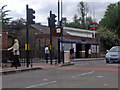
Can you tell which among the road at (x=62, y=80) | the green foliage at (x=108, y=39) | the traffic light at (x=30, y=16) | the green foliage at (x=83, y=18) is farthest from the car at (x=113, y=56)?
the green foliage at (x=83, y=18)

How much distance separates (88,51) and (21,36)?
38.9 ft

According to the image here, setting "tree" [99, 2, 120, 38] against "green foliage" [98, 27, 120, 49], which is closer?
"tree" [99, 2, 120, 38]

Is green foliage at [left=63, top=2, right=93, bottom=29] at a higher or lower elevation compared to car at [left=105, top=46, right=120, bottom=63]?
higher

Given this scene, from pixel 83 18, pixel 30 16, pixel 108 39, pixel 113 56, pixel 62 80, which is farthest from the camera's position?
pixel 83 18

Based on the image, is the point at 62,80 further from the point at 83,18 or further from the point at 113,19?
the point at 83,18

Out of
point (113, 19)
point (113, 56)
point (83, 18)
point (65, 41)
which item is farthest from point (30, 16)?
point (83, 18)

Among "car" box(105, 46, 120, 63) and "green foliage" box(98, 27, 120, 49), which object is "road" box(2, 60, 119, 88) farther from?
"green foliage" box(98, 27, 120, 49)

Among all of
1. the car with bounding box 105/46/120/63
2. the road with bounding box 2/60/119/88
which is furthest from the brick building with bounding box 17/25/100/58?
the road with bounding box 2/60/119/88

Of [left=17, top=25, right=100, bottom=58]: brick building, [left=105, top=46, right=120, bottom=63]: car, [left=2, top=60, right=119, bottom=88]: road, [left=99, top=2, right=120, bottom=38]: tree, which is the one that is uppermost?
[left=99, top=2, right=120, bottom=38]: tree

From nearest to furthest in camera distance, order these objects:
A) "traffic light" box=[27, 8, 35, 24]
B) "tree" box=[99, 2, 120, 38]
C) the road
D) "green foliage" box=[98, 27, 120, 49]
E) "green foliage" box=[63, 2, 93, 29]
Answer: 1. the road
2. "traffic light" box=[27, 8, 35, 24]
3. "tree" box=[99, 2, 120, 38]
4. "green foliage" box=[98, 27, 120, 49]
5. "green foliage" box=[63, 2, 93, 29]

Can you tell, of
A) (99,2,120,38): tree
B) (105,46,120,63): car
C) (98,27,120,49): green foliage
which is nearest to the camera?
(105,46,120,63): car

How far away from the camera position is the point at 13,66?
1730cm

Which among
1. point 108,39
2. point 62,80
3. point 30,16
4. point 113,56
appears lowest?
point 62,80

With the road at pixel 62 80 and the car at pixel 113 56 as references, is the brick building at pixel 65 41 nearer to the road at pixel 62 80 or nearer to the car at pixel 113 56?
the car at pixel 113 56
